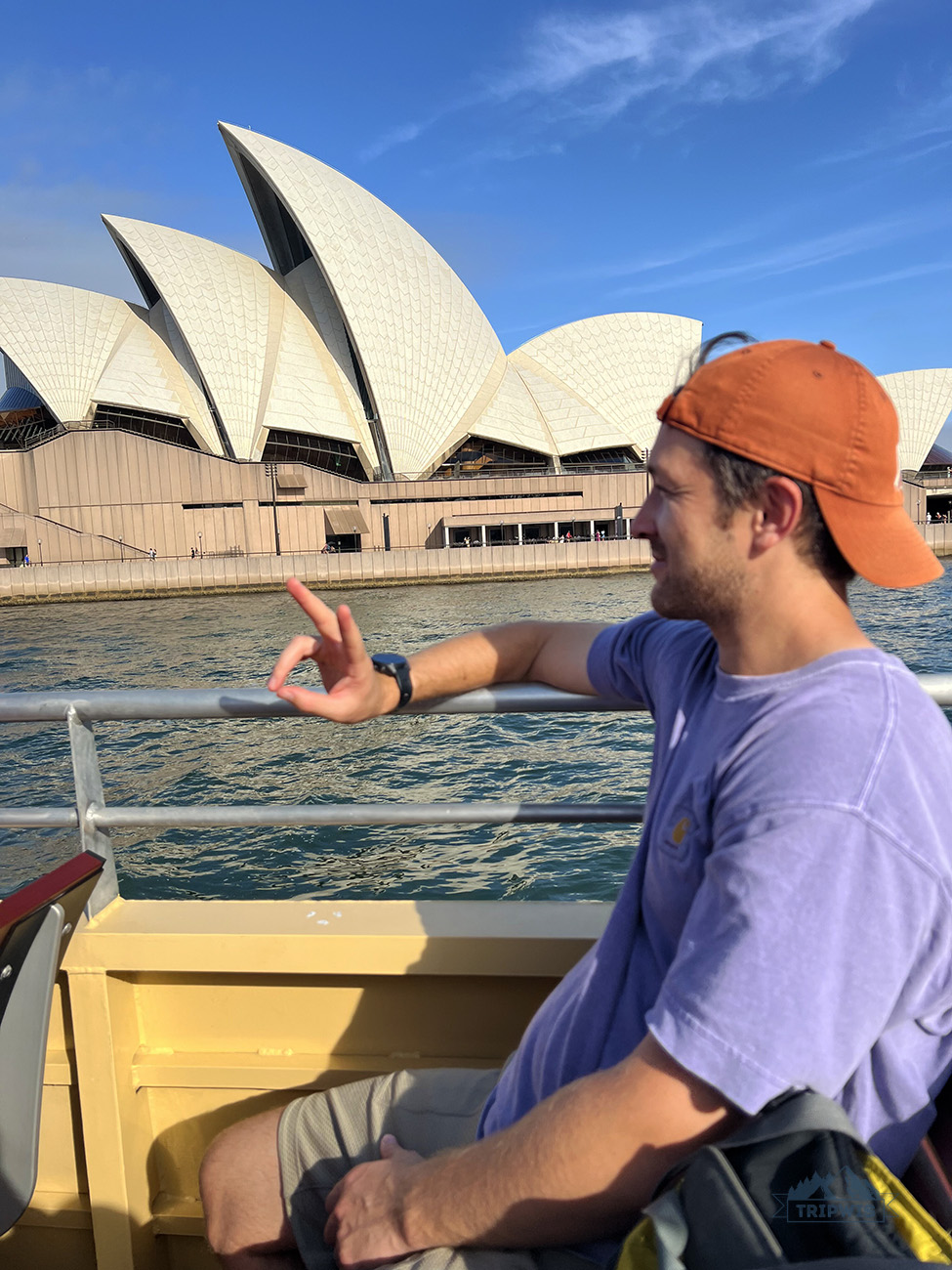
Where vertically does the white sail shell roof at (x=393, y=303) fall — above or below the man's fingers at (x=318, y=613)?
above

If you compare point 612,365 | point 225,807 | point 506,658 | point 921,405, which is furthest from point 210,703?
point 921,405

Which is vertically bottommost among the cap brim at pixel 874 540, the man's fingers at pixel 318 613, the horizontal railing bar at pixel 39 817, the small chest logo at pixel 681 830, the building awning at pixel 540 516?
the horizontal railing bar at pixel 39 817

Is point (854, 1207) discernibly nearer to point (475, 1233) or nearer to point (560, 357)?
point (475, 1233)

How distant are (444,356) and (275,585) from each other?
11986mm

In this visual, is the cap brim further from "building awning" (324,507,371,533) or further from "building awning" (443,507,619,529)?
"building awning" (443,507,619,529)

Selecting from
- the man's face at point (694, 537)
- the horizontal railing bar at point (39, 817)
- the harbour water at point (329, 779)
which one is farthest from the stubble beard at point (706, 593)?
the harbour water at point (329, 779)

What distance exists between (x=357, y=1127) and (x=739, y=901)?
56cm

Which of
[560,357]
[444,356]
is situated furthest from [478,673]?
[560,357]

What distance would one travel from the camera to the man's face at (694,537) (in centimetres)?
76

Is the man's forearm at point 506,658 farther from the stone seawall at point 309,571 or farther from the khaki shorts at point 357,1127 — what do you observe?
the stone seawall at point 309,571

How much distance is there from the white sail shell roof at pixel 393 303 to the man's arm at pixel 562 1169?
2966cm

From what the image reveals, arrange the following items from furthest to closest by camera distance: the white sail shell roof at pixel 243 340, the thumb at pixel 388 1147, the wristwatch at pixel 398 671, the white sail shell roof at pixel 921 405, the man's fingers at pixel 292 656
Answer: the white sail shell roof at pixel 921 405, the white sail shell roof at pixel 243 340, the wristwatch at pixel 398 671, the man's fingers at pixel 292 656, the thumb at pixel 388 1147

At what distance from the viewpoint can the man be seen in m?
0.62

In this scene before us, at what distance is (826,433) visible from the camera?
0.73m
